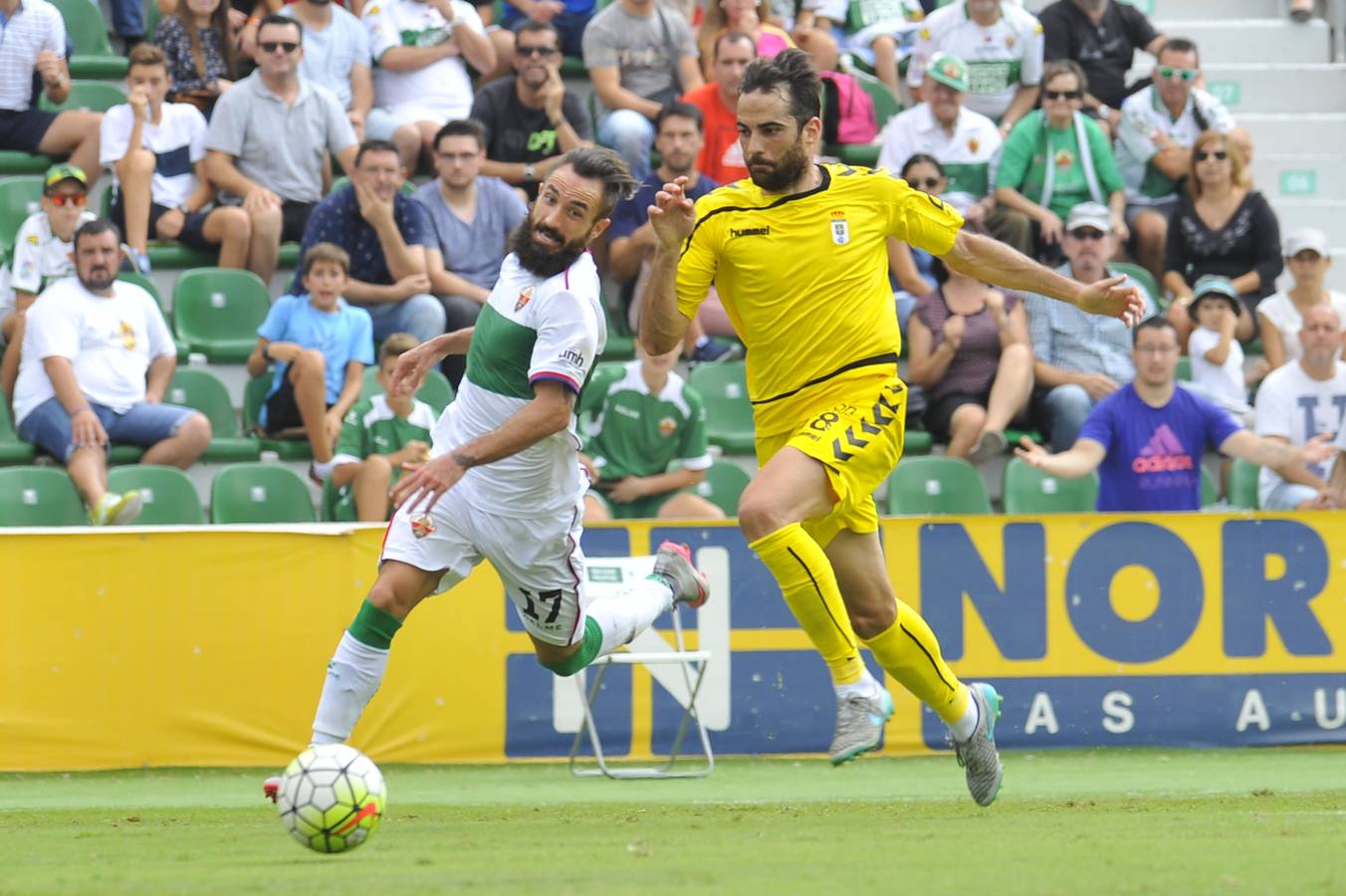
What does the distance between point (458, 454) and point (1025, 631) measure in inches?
192

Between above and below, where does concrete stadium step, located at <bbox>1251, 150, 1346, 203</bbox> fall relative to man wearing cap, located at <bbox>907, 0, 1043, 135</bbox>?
below

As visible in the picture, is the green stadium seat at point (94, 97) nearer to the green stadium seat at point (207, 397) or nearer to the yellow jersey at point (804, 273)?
the green stadium seat at point (207, 397)

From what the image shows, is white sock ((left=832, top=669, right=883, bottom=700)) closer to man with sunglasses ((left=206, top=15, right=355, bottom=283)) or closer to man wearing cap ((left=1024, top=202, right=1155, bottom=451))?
man wearing cap ((left=1024, top=202, right=1155, bottom=451))

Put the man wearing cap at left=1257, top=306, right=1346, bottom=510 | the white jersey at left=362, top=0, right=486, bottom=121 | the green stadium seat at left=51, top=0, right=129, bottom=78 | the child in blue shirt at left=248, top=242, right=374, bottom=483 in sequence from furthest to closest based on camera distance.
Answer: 1. the green stadium seat at left=51, top=0, right=129, bottom=78
2. the white jersey at left=362, top=0, right=486, bottom=121
3. the man wearing cap at left=1257, top=306, right=1346, bottom=510
4. the child in blue shirt at left=248, top=242, right=374, bottom=483

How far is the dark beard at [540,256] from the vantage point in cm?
716

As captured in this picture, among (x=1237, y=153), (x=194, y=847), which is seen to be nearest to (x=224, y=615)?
(x=194, y=847)

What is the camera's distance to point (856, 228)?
23.9 ft

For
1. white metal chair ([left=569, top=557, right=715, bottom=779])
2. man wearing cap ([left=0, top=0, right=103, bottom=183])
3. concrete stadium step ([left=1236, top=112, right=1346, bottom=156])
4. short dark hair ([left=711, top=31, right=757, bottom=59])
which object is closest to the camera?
white metal chair ([left=569, top=557, right=715, bottom=779])

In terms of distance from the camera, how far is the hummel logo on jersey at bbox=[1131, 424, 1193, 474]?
11.7m

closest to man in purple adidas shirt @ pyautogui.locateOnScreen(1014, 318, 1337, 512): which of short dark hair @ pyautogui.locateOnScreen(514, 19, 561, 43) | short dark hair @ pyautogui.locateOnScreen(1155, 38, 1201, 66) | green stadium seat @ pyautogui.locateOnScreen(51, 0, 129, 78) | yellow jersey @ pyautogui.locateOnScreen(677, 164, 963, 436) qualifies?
short dark hair @ pyautogui.locateOnScreen(1155, 38, 1201, 66)

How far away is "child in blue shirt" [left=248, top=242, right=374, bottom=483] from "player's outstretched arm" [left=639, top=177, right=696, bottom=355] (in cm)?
510

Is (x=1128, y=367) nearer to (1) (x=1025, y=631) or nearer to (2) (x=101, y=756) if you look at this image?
(1) (x=1025, y=631)

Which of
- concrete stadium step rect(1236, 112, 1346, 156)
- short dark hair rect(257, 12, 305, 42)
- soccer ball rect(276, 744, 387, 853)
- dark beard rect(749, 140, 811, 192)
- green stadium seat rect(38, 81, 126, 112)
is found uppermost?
short dark hair rect(257, 12, 305, 42)

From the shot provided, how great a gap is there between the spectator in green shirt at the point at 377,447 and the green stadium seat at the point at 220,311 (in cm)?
156
